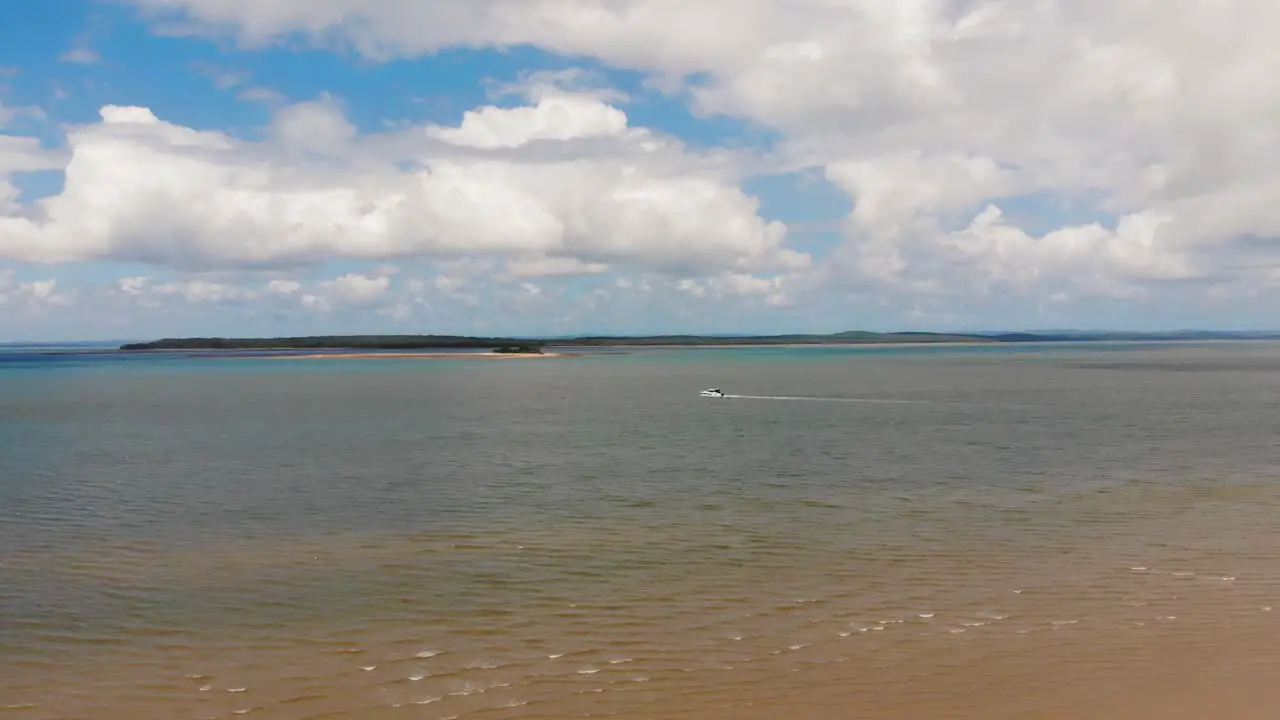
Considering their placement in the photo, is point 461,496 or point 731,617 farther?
point 461,496

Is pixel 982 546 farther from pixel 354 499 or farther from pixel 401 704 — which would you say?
pixel 354 499

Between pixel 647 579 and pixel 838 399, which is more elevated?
pixel 838 399

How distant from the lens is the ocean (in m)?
12.3

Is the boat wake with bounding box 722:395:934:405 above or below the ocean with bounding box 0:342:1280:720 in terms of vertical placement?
above

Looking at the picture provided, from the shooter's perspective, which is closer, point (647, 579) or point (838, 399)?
point (647, 579)

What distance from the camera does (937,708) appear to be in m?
11.5

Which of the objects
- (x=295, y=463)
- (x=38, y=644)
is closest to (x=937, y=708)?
(x=38, y=644)

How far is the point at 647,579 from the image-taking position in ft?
58.2

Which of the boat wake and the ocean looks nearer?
the ocean

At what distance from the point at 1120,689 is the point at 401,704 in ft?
29.4

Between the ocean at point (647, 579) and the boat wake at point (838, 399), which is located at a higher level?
the boat wake at point (838, 399)

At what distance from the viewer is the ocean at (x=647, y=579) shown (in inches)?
484

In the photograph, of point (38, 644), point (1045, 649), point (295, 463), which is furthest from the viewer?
point (295, 463)

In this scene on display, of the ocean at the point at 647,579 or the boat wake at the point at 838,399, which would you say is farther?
the boat wake at the point at 838,399
